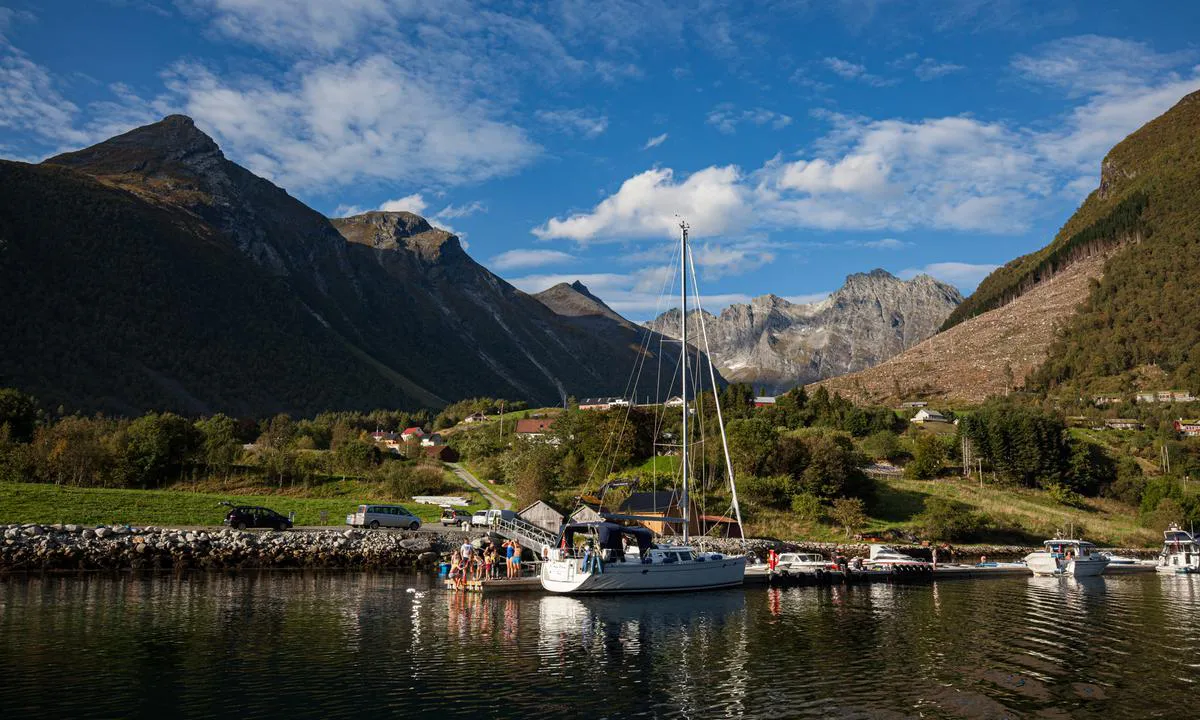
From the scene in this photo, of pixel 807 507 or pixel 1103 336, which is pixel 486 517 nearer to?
pixel 807 507

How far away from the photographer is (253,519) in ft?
177

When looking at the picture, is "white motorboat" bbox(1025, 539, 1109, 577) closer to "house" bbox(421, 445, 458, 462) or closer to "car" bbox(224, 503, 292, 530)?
"car" bbox(224, 503, 292, 530)

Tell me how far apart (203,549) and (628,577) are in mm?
24885

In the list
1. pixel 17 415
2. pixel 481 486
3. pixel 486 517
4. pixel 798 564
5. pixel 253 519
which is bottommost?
pixel 798 564

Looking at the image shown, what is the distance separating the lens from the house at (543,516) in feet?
208

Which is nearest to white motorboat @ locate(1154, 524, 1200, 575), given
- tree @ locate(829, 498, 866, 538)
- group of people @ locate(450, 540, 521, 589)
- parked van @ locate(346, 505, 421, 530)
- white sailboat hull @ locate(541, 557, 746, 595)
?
tree @ locate(829, 498, 866, 538)

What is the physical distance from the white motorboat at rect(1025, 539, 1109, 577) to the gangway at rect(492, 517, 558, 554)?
3503cm

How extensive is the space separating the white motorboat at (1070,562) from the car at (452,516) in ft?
144

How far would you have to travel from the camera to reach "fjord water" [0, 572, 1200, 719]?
1855 cm

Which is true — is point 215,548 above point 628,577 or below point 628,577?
above

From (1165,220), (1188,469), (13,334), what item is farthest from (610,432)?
(1165,220)

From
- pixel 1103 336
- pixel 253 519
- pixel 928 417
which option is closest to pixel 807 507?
pixel 253 519

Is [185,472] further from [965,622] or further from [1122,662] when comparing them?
[1122,662]

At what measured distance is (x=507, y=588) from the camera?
4150cm
